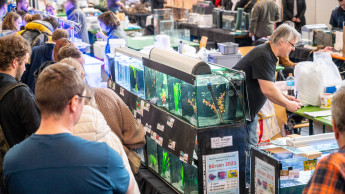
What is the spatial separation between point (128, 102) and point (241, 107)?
1.41 meters

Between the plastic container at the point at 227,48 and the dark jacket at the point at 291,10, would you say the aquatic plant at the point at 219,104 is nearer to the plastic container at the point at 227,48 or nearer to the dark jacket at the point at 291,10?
the plastic container at the point at 227,48

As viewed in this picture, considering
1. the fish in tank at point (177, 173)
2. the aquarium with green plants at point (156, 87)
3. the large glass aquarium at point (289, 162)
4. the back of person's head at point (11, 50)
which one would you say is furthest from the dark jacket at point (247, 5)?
the back of person's head at point (11, 50)

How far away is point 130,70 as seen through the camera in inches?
183

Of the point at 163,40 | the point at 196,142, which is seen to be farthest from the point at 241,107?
the point at 163,40

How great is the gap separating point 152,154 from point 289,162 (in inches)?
59.9

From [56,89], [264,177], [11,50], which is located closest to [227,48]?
[264,177]

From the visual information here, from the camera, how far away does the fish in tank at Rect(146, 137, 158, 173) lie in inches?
166

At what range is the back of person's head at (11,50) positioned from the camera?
3076 millimetres

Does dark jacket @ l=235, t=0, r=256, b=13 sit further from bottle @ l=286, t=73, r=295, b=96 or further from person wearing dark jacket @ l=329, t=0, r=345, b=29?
bottle @ l=286, t=73, r=295, b=96

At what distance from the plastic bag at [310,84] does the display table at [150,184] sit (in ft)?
5.84

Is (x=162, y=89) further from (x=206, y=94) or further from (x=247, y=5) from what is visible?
(x=247, y=5)

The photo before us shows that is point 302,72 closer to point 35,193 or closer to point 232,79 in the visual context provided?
point 232,79

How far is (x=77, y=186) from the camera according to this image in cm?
184

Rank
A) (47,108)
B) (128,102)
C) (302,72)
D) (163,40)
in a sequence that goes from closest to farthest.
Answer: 1. (47,108)
2. (128,102)
3. (302,72)
4. (163,40)
